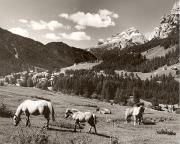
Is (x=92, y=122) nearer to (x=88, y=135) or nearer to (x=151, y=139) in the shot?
(x=88, y=135)

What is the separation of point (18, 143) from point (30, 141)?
85cm

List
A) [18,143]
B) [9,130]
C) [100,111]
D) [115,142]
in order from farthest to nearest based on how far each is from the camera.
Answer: [100,111], [9,130], [115,142], [18,143]

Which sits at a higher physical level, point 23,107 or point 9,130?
point 23,107

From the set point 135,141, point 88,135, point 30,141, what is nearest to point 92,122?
point 88,135

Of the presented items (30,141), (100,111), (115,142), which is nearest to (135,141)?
(115,142)

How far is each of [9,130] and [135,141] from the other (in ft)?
37.1

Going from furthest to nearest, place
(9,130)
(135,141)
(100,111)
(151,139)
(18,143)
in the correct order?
(100,111) → (151,139) → (135,141) → (9,130) → (18,143)

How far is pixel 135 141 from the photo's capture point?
2889 centimetres

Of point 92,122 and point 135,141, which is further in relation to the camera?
point 92,122

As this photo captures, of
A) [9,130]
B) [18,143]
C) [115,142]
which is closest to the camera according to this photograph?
[18,143]

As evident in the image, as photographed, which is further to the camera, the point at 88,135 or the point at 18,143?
the point at 88,135

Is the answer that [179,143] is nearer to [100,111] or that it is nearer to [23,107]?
[23,107]

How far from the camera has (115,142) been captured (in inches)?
973

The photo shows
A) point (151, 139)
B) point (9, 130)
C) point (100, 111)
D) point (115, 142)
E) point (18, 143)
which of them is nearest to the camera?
point (18, 143)
